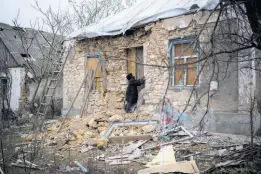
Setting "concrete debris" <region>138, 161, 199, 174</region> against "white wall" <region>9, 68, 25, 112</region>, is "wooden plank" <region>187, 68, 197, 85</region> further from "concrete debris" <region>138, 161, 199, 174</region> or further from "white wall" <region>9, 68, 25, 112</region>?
"white wall" <region>9, 68, 25, 112</region>

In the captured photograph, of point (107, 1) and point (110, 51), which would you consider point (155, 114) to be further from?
point (107, 1)

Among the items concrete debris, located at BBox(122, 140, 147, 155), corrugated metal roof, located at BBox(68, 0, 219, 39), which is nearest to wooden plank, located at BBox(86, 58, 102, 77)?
corrugated metal roof, located at BBox(68, 0, 219, 39)

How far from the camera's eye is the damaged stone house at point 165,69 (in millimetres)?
7113

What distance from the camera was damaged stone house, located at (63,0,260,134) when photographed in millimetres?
7113

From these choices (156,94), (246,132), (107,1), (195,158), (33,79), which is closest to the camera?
(195,158)

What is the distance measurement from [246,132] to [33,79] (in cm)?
1223

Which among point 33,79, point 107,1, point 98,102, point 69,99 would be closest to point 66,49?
point 69,99

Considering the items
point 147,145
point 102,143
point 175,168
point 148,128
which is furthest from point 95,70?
point 175,168

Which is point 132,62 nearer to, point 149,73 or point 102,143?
point 149,73

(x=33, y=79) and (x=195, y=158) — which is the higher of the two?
(x=33, y=79)

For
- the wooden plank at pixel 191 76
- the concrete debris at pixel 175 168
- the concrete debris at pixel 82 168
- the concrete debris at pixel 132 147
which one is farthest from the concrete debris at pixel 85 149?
the wooden plank at pixel 191 76

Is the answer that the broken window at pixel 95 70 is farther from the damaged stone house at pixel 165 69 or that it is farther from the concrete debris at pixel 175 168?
the concrete debris at pixel 175 168

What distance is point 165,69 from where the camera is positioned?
7223 millimetres

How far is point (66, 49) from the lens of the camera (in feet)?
38.3
